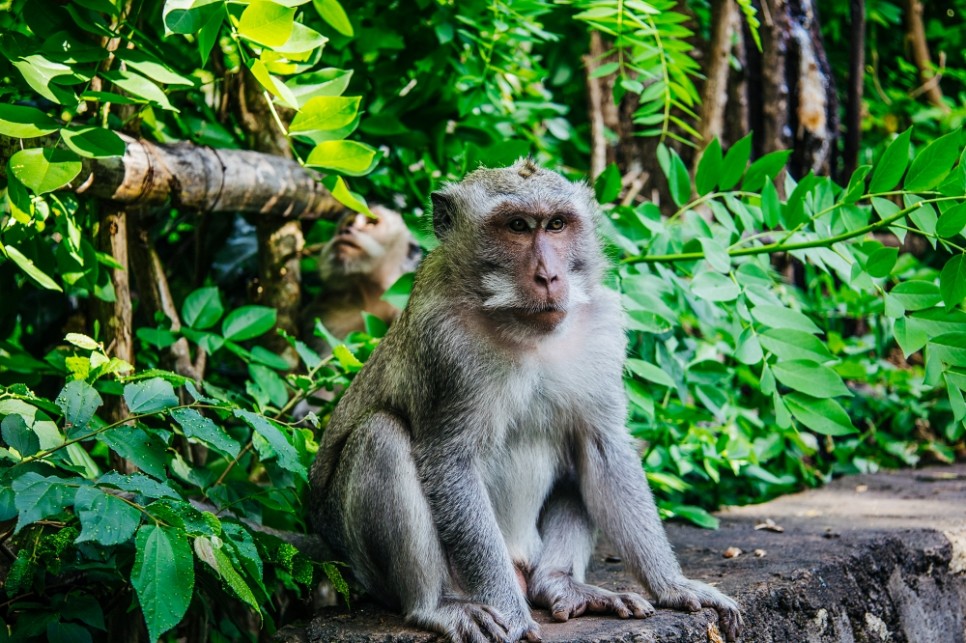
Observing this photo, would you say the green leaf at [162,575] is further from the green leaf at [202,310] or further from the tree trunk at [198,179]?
the green leaf at [202,310]

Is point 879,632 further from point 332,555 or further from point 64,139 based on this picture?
point 64,139

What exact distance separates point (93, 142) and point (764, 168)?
124 inches

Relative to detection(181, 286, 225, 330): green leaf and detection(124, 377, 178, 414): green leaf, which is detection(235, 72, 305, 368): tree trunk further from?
detection(124, 377, 178, 414): green leaf

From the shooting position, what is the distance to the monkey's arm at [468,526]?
3.79 m

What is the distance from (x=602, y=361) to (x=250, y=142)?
296 cm

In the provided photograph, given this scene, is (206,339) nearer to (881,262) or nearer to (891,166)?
(881,262)

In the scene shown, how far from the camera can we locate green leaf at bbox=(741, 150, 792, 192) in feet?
15.9

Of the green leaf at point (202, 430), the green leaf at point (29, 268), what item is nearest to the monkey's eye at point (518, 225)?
the green leaf at point (202, 430)

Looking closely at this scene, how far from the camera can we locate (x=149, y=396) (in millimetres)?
3527

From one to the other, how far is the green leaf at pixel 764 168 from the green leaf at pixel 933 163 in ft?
2.72

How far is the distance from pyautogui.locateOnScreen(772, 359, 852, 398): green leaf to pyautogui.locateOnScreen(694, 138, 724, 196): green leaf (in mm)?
1028

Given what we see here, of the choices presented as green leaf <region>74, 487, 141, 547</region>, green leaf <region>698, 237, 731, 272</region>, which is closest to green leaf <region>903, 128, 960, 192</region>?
green leaf <region>698, 237, 731, 272</region>

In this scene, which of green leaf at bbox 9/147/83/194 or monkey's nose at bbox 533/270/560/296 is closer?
green leaf at bbox 9/147/83/194

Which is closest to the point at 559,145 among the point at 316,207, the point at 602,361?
the point at 316,207
